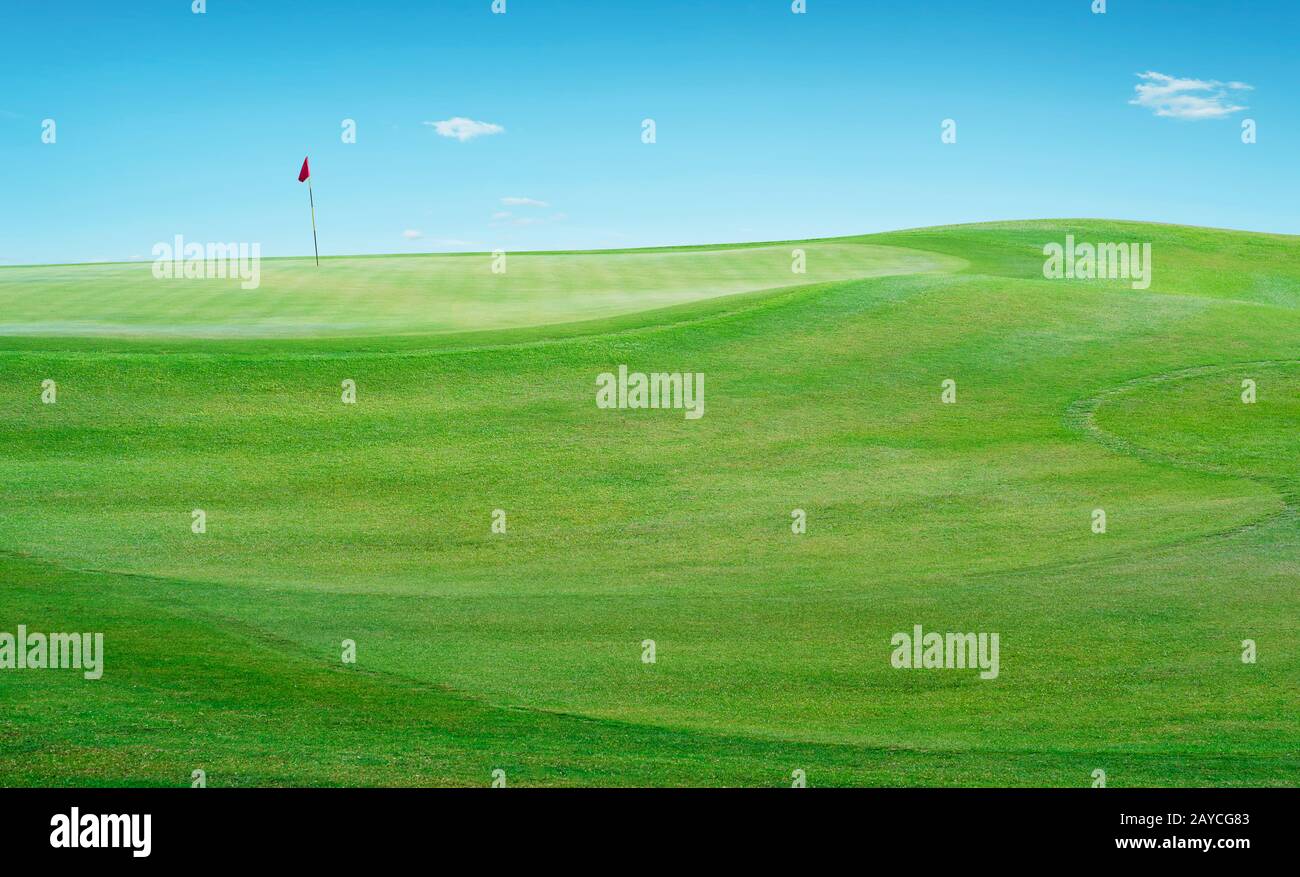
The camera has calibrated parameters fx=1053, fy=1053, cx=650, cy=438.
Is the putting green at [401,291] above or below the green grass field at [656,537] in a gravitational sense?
above

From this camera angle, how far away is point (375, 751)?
10.2m

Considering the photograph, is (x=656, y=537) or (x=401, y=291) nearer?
(x=656, y=537)

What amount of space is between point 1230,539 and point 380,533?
13377 millimetres

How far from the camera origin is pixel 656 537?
1689cm

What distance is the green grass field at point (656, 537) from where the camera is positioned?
1064 cm

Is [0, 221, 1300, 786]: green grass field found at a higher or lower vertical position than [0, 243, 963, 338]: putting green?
lower

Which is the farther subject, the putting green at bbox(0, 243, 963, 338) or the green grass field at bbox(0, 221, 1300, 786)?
the putting green at bbox(0, 243, 963, 338)

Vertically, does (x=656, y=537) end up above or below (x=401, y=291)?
below

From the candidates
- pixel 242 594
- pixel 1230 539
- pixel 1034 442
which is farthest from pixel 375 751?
pixel 1034 442

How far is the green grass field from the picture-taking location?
1064 cm

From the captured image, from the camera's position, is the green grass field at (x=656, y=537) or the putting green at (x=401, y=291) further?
the putting green at (x=401, y=291)
